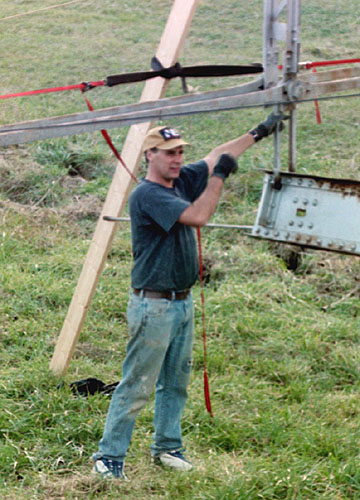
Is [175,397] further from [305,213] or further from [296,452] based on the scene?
[305,213]

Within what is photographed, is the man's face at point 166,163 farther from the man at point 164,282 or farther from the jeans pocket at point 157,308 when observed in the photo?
the jeans pocket at point 157,308

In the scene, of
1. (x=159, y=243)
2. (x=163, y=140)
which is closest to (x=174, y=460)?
(x=159, y=243)

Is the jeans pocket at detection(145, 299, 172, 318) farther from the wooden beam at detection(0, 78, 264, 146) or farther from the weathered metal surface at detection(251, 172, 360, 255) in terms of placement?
the wooden beam at detection(0, 78, 264, 146)

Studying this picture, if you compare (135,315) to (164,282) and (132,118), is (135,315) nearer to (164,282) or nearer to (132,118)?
(164,282)

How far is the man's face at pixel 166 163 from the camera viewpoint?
4133 millimetres

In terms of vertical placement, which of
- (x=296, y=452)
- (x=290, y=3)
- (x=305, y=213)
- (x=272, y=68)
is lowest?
(x=296, y=452)

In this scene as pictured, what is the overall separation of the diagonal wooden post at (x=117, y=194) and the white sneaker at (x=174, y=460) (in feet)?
4.33

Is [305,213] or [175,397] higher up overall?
[305,213]

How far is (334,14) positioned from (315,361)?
11481 millimetres

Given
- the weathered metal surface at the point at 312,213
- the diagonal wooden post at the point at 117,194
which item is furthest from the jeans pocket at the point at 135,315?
the diagonal wooden post at the point at 117,194

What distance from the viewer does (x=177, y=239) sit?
13.7 feet

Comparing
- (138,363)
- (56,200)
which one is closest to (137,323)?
(138,363)

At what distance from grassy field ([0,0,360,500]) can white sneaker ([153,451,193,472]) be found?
0.22 ft

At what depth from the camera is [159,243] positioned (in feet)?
13.7
